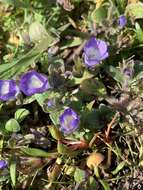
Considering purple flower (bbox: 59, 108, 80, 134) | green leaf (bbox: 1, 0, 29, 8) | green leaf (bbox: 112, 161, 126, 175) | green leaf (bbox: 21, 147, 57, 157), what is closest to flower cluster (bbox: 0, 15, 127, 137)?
purple flower (bbox: 59, 108, 80, 134)

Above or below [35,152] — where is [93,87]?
above

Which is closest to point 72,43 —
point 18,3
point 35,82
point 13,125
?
point 18,3

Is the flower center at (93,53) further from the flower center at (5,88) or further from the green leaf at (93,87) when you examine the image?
the flower center at (5,88)

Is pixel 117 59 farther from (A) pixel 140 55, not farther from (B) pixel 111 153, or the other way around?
(B) pixel 111 153

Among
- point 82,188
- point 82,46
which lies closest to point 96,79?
point 82,46

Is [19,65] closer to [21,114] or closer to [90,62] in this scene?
[21,114]

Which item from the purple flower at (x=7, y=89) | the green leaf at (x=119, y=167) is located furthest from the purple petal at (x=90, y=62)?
the green leaf at (x=119, y=167)

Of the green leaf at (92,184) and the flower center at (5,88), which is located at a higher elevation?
the flower center at (5,88)
